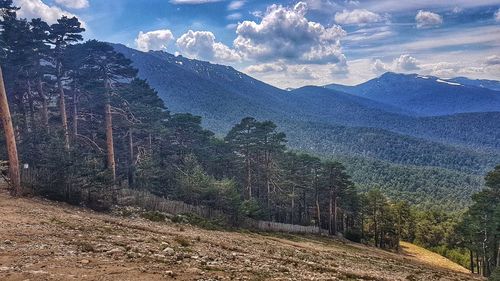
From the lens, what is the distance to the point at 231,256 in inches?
739

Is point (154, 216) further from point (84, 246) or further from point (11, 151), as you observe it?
point (84, 246)

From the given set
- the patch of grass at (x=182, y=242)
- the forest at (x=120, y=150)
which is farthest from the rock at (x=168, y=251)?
the forest at (x=120, y=150)

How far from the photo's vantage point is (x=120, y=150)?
52.9m

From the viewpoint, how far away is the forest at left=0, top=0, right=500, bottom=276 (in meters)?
31.8

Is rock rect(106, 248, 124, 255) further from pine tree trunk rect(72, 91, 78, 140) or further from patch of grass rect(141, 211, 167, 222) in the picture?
pine tree trunk rect(72, 91, 78, 140)

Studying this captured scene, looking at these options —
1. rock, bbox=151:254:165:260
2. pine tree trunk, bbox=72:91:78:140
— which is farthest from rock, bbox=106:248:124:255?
pine tree trunk, bbox=72:91:78:140

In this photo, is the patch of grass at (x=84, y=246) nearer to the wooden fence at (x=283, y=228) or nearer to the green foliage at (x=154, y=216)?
the green foliage at (x=154, y=216)

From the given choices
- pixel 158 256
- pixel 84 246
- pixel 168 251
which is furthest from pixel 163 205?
pixel 158 256

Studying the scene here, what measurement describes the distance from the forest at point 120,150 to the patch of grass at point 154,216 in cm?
310

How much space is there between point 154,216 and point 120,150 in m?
23.6

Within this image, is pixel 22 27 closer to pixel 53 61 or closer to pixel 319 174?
pixel 53 61

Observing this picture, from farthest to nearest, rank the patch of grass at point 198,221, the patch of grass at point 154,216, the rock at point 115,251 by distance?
the patch of grass at point 198,221, the patch of grass at point 154,216, the rock at point 115,251

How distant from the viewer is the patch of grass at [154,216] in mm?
31359

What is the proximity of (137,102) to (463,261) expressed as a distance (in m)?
72.3
